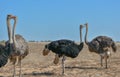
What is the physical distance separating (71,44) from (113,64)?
3071 mm

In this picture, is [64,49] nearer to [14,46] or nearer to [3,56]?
[14,46]

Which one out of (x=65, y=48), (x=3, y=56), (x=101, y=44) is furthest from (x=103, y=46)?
(x=3, y=56)

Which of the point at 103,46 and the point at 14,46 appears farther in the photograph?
the point at 103,46

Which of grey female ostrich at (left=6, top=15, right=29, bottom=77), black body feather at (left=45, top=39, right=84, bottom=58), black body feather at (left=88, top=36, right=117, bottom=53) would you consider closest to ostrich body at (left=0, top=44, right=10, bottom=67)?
grey female ostrich at (left=6, top=15, right=29, bottom=77)

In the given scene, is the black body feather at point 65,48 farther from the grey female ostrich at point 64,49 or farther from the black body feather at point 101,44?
the black body feather at point 101,44

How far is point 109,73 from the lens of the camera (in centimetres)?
1281

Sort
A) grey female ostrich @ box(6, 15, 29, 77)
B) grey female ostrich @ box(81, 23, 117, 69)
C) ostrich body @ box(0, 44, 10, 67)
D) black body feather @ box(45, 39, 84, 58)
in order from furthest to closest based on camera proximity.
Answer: grey female ostrich @ box(81, 23, 117, 69) → black body feather @ box(45, 39, 84, 58) → grey female ostrich @ box(6, 15, 29, 77) → ostrich body @ box(0, 44, 10, 67)

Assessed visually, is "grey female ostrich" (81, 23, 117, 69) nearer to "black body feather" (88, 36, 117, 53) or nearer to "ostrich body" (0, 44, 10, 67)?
"black body feather" (88, 36, 117, 53)

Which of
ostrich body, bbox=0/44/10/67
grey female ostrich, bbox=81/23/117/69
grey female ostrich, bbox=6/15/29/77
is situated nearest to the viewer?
ostrich body, bbox=0/44/10/67

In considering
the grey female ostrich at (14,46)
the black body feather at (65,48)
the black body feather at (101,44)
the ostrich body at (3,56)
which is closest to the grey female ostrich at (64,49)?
the black body feather at (65,48)

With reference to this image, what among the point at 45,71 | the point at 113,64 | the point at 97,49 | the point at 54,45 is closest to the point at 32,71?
the point at 45,71

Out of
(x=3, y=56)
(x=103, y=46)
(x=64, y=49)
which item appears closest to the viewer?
(x=3, y=56)

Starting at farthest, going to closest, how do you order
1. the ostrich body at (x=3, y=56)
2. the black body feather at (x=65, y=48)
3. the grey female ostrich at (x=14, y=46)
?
the black body feather at (x=65, y=48)
the grey female ostrich at (x=14, y=46)
the ostrich body at (x=3, y=56)

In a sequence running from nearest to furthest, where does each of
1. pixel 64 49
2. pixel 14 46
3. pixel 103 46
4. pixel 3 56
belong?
1. pixel 3 56
2. pixel 14 46
3. pixel 64 49
4. pixel 103 46
